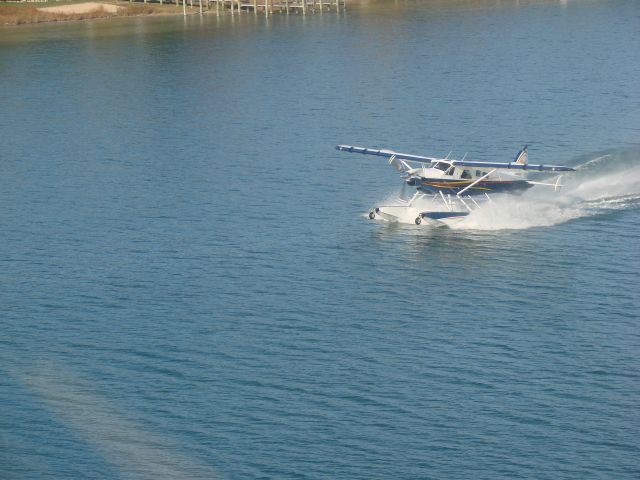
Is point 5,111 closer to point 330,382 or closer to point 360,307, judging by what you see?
point 360,307

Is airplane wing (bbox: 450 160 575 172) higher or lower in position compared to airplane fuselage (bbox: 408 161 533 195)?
higher

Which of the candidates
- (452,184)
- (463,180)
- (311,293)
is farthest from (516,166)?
(311,293)

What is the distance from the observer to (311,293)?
2694 inches

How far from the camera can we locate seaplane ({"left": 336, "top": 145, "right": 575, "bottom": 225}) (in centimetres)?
7700

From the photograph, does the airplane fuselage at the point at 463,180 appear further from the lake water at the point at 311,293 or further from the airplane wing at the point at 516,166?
the lake water at the point at 311,293

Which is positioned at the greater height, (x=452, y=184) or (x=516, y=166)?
(x=516, y=166)

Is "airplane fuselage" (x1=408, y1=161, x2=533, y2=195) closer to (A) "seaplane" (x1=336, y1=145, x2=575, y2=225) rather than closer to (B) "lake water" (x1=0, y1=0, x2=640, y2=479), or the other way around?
(A) "seaplane" (x1=336, y1=145, x2=575, y2=225)

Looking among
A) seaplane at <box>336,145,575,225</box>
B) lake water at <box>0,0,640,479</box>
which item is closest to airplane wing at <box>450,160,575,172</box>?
seaplane at <box>336,145,575,225</box>

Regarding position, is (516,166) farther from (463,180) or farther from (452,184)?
(452,184)

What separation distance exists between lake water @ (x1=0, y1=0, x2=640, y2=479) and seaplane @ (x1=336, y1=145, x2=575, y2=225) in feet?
5.55

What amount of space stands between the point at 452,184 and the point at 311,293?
15238 millimetres

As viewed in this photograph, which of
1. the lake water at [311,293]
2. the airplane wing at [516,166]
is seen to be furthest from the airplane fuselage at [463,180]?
the lake water at [311,293]

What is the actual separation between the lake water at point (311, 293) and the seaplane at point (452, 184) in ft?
5.55

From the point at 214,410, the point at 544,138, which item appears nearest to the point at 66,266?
the point at 214,410
